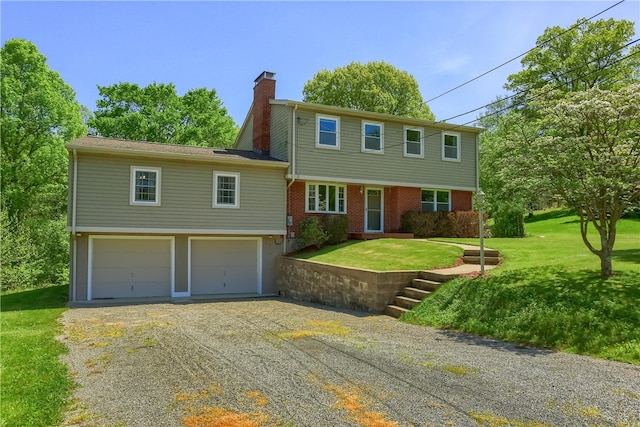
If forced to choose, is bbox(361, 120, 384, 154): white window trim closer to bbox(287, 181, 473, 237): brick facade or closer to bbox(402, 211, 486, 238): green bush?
bbox(287, 181, 473, 237): brick facade

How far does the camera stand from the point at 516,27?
1215 centimetres

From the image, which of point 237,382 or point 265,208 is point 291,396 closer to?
point 237,382

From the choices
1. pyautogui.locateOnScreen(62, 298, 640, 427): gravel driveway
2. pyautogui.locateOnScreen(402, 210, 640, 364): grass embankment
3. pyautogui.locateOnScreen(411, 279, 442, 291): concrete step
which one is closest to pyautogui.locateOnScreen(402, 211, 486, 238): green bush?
pyautogui.locateOnScreen(402, 210, 640, 364): grass embankment

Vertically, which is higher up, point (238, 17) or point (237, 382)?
point (238, 17)

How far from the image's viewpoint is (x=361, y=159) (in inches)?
731

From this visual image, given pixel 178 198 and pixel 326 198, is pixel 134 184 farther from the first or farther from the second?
pixel 326 198

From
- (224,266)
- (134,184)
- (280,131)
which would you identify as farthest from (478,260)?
(134,184)

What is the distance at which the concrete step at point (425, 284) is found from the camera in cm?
1061

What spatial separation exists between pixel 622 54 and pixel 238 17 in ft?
92.8

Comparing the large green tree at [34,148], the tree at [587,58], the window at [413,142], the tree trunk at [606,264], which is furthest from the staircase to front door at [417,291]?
the tree at [587,58]

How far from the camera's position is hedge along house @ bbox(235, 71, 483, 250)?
17531 millimetres

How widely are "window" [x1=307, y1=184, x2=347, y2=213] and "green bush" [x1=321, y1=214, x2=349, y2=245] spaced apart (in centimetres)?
64

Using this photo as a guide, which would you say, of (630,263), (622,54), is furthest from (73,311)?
(622,54)

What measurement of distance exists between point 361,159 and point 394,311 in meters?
9.36
